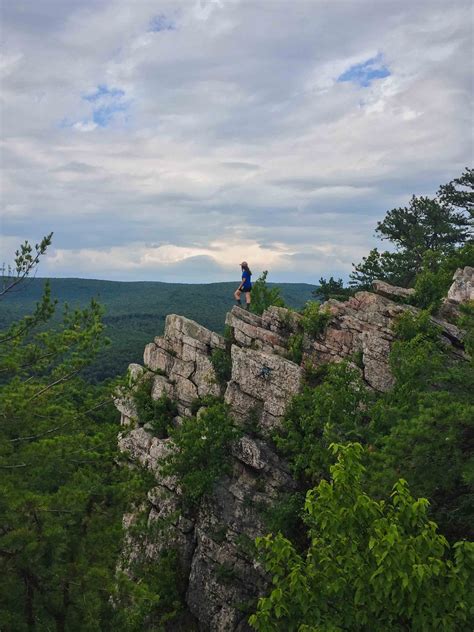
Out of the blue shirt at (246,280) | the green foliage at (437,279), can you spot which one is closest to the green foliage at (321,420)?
the green foliage at (437,279)

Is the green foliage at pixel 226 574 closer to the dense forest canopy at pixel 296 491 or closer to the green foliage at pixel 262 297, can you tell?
the dense forest canopy at pixel 296 491

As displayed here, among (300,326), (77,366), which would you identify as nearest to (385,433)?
(300,326)

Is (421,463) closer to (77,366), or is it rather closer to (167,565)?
(77,366)

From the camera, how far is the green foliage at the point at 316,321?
31.7 metres

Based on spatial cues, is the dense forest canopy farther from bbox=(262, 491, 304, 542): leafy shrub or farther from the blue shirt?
the blue shirt

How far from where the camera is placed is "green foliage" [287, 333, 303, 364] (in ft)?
103

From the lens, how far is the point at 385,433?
2314cm

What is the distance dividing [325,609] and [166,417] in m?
22.9

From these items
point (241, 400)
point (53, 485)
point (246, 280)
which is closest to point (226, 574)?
point (241, 400)

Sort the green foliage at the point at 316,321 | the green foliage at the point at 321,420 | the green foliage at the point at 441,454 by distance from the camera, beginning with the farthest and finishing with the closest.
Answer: the green foliage at the point at 316,321 → the green foliage at the point at 321,420 → the green foliage at the point at 441,454

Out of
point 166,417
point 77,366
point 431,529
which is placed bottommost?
point 166,417

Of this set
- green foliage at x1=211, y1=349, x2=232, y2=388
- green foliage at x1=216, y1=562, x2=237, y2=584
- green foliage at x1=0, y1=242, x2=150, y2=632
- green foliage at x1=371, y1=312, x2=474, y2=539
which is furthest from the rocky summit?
green foliage at x1=371, y1=312, x2=474, y2=539

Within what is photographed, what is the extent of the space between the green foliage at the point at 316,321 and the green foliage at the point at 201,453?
752 cm

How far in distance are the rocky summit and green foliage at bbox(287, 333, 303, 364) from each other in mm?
269
